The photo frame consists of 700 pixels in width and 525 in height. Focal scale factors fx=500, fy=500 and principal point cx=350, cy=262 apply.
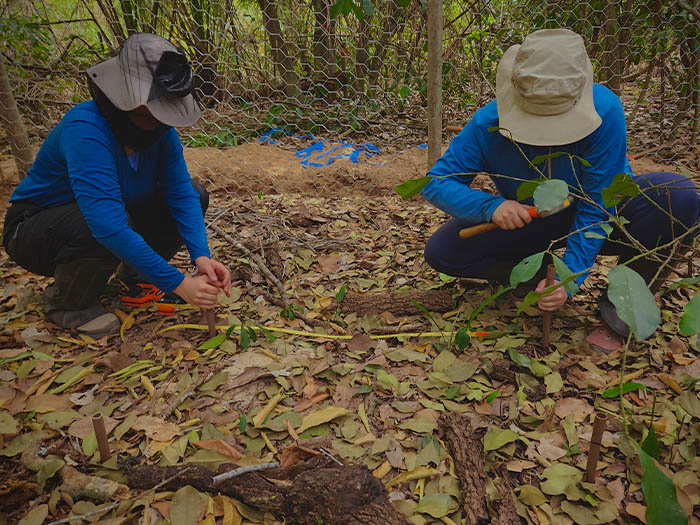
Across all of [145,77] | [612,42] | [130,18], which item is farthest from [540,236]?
[130,18]

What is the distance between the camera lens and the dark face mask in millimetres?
1318

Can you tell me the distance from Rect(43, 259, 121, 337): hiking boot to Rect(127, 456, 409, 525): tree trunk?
684 millimetres

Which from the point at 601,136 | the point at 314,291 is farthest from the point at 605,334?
the point at 314,291

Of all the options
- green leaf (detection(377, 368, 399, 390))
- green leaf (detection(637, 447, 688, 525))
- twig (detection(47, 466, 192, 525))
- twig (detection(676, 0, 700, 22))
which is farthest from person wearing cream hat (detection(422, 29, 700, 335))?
twig (detection(676, 0, 700, 22))

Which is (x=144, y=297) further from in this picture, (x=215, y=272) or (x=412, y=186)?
(x=412, y=186)

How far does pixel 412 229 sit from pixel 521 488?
4.61ft

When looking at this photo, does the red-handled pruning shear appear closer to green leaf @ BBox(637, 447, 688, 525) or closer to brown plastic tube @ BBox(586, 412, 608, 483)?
brown plastic tube @ BBox(586, 412, 608, 483)

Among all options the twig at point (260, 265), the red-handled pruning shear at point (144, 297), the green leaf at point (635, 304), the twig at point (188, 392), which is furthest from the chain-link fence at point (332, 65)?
the green leaf at point (635, 304)

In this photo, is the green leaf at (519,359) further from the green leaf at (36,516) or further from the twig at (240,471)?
the green leaf at (36,516)

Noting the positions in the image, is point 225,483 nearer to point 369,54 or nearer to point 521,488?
point 521,488

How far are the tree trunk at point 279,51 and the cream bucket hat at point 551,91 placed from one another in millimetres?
2569

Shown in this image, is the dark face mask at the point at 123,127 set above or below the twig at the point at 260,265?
above

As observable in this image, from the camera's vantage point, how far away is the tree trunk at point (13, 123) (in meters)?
2.20

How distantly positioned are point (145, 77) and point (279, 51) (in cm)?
268
